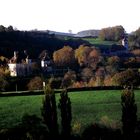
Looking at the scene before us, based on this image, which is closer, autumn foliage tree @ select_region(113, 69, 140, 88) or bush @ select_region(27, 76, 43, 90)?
autumn foliage tree @ select_region(113, 69, 140, 88)

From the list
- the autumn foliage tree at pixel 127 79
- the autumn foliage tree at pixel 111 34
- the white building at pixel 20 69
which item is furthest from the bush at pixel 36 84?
the autumn foliage tree at pixel 111 34

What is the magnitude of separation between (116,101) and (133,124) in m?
11.6

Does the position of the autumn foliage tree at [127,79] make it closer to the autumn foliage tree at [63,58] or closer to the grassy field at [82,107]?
the grassy field at [82,107]

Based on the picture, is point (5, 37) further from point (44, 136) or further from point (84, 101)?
point (44, 136)

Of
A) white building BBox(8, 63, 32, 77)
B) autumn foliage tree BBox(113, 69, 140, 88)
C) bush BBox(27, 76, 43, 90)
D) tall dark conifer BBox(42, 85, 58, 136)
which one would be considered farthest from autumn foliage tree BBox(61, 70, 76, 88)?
tall dark conifer BBox(42, 85, 58, 136)

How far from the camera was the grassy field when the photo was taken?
4228 cm

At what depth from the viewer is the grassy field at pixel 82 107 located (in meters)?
42.3

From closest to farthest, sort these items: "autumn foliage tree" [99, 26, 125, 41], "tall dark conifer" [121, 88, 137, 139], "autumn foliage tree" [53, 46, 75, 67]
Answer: "tall dark conifer" [121, 88, 137, 139], "autumn foliage tree" [53, 46, 75, 67], "autumn foliage tree" [99, 26, 125, 41]

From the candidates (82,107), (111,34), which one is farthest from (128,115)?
(111,34)

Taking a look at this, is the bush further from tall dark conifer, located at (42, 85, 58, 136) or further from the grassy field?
tall dark conifer, located at (42, 85, 58, 136)

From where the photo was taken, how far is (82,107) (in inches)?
1865

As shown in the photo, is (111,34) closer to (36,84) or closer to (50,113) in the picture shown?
(36,84)

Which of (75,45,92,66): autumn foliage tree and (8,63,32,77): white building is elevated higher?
(75,45,92,66): autumn foliage tree

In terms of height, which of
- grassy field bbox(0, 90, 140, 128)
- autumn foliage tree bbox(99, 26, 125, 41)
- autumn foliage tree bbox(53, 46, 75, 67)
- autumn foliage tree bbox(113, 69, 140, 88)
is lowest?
grassy field bbox(0, 90, 140, 128)
